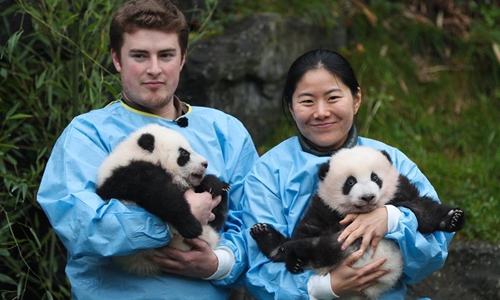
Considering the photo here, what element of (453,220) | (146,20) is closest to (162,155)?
(146,20)

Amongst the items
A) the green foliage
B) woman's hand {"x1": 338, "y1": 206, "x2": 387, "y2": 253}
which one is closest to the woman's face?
woman's hand {"x1": 338, "y1": 206, "x2": 387, "y2": 253}

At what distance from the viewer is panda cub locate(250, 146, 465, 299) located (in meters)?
3.62

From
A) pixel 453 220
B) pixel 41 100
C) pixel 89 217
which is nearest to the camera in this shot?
pixel 89 217

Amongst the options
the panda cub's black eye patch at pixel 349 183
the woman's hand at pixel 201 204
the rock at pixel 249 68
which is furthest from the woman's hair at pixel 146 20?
the rock at pixel 249 68

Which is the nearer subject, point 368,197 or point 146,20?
point 368,197

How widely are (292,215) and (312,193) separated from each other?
0.17m

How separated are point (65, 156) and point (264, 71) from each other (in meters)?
3.09

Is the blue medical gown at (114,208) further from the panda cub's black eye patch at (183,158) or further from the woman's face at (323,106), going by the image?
the woman's face at (323,106)

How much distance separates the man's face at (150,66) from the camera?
390 cm

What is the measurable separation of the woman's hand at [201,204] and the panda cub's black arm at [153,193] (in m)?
0.09

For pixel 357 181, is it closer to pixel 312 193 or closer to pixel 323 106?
pixel 312 193

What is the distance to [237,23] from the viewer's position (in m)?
6.59

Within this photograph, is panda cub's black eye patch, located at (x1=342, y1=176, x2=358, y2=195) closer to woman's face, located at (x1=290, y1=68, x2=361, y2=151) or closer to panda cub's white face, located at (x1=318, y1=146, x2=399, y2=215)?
panda cub's white face, located at (x1=318, y1=146, x2=399, y2=215)

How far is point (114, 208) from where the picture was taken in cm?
344
